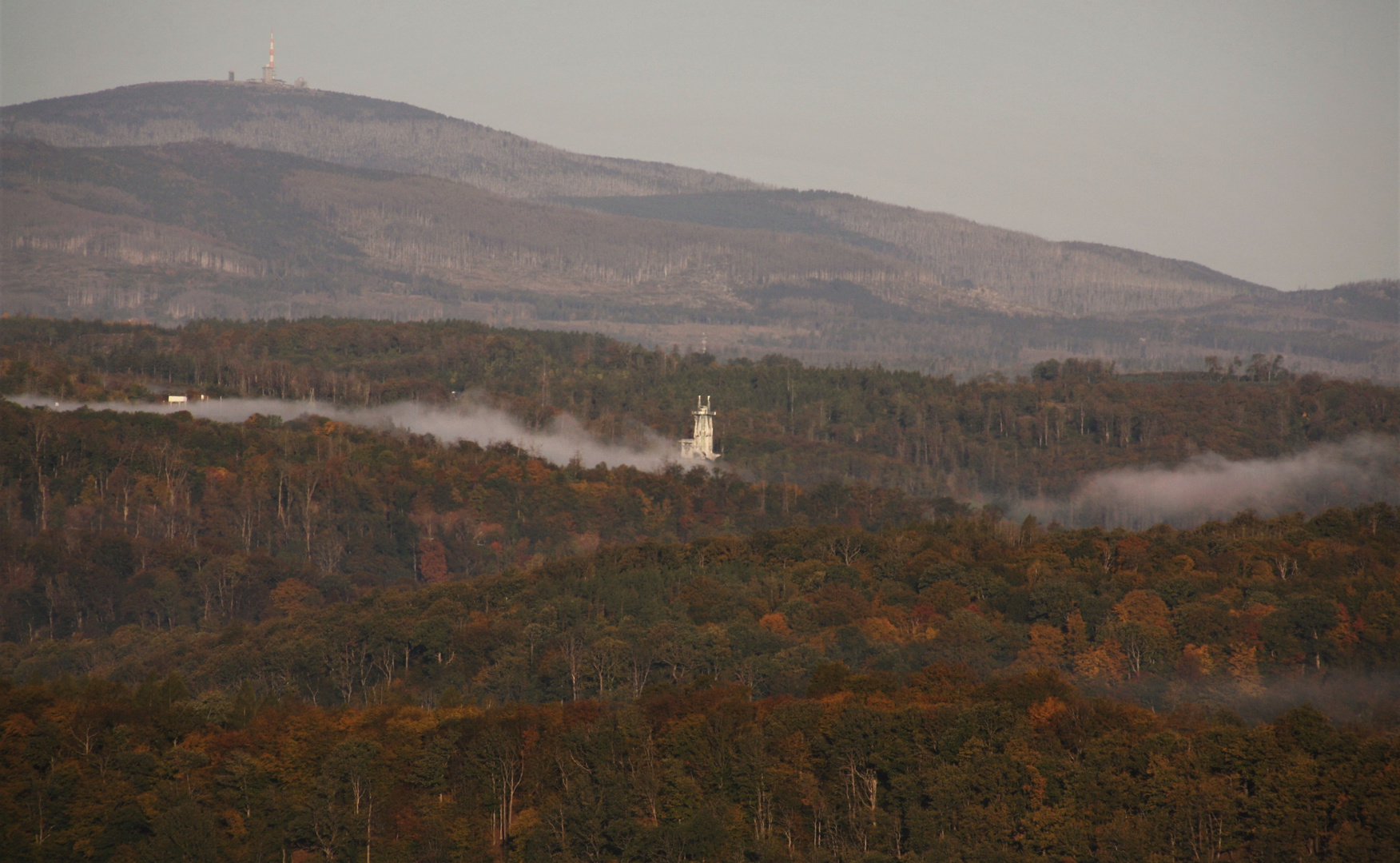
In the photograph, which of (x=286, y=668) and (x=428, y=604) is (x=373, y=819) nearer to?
(x=286, y=668)

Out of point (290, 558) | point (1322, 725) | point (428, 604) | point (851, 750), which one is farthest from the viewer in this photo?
point (290, 558)

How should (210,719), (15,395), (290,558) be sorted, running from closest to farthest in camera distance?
(210,719) → (290,558) → (15,395)

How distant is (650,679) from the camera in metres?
103

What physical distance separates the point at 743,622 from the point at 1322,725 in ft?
147

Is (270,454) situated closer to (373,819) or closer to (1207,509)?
(1207,509)

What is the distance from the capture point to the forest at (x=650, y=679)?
239 ft

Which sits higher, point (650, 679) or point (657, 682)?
point (657, 682)

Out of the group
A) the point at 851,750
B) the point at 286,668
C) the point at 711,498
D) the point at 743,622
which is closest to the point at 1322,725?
the point at 851,750

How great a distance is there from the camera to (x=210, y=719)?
85688 mm

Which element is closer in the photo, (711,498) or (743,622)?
(743,622)

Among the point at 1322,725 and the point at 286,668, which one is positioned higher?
the point at 1322,725

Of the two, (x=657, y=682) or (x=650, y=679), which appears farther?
(x=650, y=679)

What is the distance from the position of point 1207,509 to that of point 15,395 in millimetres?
119343

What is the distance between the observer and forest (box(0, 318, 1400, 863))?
7281 cm
